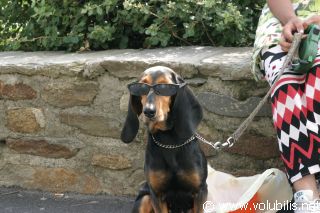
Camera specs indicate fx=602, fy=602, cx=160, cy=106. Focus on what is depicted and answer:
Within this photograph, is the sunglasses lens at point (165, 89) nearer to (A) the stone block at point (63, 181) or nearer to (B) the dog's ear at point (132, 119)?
(B) the dog's ear at point (132, 119)

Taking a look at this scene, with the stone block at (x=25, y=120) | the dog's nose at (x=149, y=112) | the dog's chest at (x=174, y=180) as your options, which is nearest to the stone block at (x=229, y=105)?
the dog's chest at (x=174, y=180)

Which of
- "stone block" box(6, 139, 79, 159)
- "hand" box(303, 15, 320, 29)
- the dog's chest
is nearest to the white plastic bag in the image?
the dog's chest

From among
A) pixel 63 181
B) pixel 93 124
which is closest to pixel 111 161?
pixel 93 124

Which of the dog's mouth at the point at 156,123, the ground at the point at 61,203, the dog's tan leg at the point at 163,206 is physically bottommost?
the ground at the point at 61,203

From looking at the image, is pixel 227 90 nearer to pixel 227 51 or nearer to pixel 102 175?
pixel 227 51

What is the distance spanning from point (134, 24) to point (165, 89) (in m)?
1.79

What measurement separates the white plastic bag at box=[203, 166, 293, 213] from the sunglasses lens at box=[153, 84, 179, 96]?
0.73m

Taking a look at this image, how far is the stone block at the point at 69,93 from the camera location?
4285mm

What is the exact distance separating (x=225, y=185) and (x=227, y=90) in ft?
2.04

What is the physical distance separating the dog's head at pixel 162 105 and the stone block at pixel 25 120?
54.3 inches

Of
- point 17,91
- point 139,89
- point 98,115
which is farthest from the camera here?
point 17,91

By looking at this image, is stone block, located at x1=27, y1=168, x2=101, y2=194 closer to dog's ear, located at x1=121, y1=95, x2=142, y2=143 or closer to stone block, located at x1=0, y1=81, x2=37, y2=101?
stone block, located at x1=0, y1=81, x2=37, y2=101

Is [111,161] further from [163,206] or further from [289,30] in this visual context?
[289,30]

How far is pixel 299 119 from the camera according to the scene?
10.0ft
